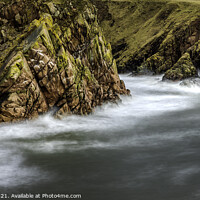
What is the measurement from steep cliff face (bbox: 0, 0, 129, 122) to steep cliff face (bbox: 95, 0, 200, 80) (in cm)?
1849

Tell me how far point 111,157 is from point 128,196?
12.3 feet

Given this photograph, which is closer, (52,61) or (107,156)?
(107,156)

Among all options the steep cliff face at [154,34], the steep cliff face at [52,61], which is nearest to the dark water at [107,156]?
the steep cliff face at [52,61]

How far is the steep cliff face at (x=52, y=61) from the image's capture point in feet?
57.3

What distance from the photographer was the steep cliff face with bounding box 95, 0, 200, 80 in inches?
1711

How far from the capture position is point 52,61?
18859 mm

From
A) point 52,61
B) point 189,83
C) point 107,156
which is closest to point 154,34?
point 189,83

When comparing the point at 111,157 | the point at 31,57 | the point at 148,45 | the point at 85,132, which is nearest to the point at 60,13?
the point at 31,57

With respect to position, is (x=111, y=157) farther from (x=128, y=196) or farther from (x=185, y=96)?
(x=185, y=96)

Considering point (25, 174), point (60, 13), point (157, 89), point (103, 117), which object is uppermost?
point (60, 13)

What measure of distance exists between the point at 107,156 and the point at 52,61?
27.6ft

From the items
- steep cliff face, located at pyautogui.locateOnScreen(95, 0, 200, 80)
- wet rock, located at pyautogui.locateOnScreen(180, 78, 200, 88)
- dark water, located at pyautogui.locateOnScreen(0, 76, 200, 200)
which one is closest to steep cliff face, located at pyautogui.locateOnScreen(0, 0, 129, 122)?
dark water, located at pyautogui.locateOnScreen(0, 76, 200, 200)

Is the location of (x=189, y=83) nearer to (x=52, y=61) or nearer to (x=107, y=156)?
(x=52, y=61)

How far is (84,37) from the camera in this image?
23531mm
